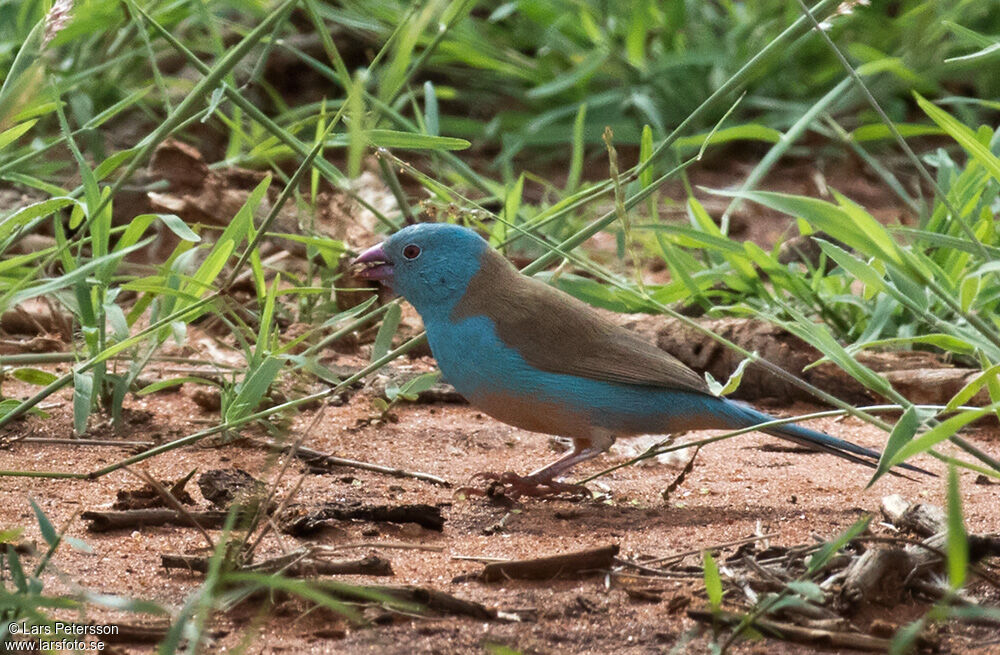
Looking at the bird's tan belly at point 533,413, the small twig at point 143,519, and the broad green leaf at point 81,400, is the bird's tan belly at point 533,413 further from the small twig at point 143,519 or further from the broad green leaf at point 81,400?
the broad green leaf at point 81,400

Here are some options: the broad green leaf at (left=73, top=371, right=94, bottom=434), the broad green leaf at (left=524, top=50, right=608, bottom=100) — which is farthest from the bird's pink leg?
the broad green leaf at (left=524, top=50, right=608, bottom=100)

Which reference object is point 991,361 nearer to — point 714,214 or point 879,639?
point 879,639

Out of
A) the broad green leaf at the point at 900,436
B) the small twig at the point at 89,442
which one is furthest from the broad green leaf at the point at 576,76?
the broad green leaf at the point at 900,436

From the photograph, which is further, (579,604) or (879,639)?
(579,604)

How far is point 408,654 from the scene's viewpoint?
2090mm

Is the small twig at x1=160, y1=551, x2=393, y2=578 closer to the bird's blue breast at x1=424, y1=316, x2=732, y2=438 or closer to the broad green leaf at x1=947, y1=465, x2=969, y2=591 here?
the bird's blue breast at x1=424, y1=316, x2=732, y2=438

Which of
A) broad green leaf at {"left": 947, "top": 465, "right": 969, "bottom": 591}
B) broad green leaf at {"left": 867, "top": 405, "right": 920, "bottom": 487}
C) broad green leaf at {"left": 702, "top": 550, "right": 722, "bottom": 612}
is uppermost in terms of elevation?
broad green leaf at {"left": 947, "top": 465, "right": 969, "bottom": 591}

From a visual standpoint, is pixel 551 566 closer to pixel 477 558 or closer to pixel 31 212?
pixel 477 558

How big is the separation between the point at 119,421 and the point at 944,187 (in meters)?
2.98

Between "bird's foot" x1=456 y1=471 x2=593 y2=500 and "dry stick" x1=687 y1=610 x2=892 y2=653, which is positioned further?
"bird's foot" x1=456 y1=471 x2=593 y2=500

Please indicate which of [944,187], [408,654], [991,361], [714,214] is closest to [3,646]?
[408,654]

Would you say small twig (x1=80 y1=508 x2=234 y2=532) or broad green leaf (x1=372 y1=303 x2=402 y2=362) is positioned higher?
broad green leaf (x1=372 y1=303 x2=402 y2=362)

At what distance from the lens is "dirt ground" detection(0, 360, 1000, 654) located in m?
2.20

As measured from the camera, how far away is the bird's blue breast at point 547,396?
11.4ft
